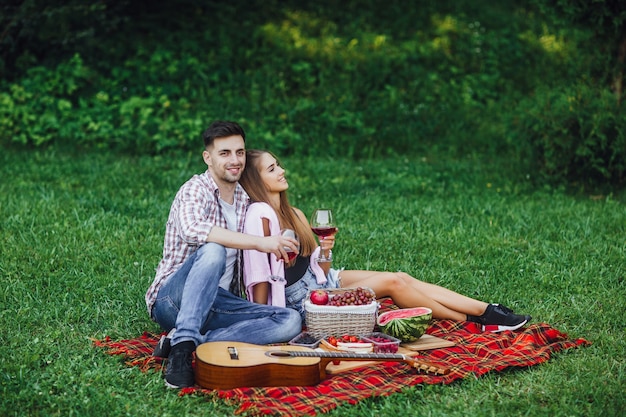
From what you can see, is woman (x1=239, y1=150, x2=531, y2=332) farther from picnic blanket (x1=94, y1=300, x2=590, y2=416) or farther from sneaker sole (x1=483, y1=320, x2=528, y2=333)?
picnic blanket (x1=94, y1=300, x2=590, y2=416)

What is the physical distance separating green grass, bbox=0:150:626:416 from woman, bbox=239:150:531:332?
2.08ft

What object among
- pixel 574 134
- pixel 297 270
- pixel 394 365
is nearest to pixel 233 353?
pixel 394 365

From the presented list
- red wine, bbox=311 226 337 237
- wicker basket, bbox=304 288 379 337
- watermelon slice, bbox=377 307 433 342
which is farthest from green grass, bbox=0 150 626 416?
red wine, bbox=311 226 337 237

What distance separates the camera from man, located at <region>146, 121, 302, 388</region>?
17.4 feet

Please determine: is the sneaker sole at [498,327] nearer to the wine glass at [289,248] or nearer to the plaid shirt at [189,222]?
the wine glass at [289,248]

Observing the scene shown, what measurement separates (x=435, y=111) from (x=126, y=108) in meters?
4.79

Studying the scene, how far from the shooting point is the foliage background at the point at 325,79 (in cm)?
1091

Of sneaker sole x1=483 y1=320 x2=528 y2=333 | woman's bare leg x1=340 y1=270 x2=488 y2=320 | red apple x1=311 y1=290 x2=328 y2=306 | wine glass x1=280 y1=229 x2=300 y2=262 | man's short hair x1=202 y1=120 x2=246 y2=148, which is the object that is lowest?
sneaker sole x1=483 y1=320 x2=528 y2=333

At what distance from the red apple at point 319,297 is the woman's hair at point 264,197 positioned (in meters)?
0.40

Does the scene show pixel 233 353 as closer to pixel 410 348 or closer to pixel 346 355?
pixel 346 355

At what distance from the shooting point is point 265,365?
503cm

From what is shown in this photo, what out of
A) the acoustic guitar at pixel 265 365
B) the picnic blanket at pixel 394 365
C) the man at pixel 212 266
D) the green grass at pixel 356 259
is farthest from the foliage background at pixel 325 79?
the acoustic guitar at pixel 265 365

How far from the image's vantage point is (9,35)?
1307cm

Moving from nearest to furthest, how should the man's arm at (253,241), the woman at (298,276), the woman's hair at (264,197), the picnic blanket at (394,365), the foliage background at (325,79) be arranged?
the picnic blanket at (394,365), the man's arm at (253,241), the woman at (298,276), the woman's hair at (264,197), the foliage background at (325,79)
